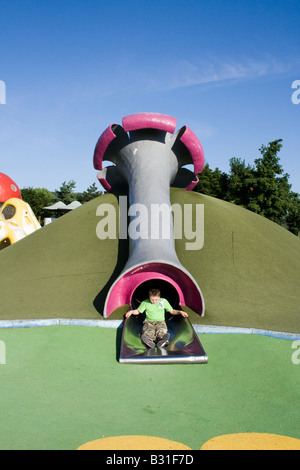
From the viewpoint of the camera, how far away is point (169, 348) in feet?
19.5

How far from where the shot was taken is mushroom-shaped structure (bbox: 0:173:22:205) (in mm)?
25500

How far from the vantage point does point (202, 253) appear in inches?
406

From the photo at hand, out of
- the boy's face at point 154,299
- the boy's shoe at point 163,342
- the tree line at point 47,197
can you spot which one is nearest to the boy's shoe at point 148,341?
the boy's shoe at point 163,342

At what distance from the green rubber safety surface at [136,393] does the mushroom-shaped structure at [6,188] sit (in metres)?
20.9

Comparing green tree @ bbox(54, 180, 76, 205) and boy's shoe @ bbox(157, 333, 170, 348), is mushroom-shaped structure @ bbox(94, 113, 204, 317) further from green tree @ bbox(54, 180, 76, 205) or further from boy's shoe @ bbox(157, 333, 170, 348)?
green tree @ bbox(54, 180, 76, 205)

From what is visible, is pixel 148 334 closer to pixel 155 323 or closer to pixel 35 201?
pixel 155 323

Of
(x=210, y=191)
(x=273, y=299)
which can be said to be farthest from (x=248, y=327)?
(x=210, y=191)

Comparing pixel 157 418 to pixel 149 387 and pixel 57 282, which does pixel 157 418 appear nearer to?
pixel 149 387

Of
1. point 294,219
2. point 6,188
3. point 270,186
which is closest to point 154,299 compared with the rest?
point 6,188

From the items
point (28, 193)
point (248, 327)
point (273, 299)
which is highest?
point (28, 193)

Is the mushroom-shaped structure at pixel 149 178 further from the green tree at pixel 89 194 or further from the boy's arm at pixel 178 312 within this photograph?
the green tree at pixel 89 194

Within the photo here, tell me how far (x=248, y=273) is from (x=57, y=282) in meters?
5.13
